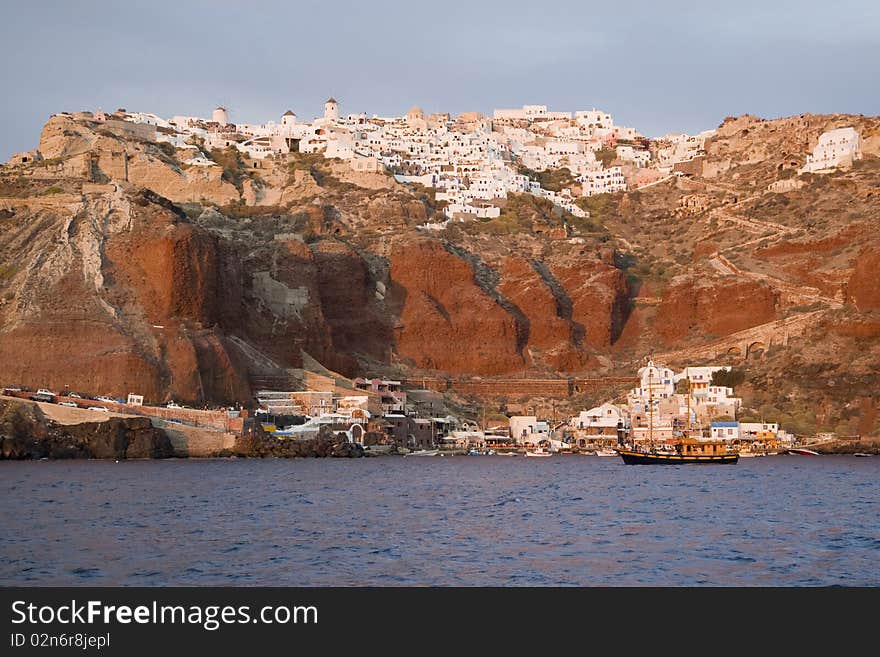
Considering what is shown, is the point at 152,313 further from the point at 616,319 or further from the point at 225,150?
the point at 225,150

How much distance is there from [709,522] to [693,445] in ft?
140

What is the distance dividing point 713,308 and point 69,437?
2154 inches

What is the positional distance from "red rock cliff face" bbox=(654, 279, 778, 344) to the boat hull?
25672mm

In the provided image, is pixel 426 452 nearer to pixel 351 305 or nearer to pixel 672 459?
pixel 672 459

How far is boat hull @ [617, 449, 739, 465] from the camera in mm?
83312

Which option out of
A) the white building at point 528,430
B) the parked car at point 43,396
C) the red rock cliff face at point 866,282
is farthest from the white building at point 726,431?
the parked car at point 43,396

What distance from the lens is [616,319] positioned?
11400cm

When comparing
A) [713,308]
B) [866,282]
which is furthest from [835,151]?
[866,282]

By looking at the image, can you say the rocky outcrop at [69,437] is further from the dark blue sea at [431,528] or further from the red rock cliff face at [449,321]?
the red rock cliff face at [449,321]

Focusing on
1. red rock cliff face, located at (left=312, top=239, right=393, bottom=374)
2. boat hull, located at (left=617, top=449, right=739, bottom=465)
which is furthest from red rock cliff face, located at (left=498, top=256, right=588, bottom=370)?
boat hull, located at (left=617, top=449, right=739, bottom=465)

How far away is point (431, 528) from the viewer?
40.8 meters

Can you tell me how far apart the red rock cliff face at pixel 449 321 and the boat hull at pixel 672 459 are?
1014 inches

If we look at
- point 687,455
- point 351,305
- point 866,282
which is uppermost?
point 866,282

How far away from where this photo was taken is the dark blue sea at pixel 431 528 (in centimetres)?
3092
